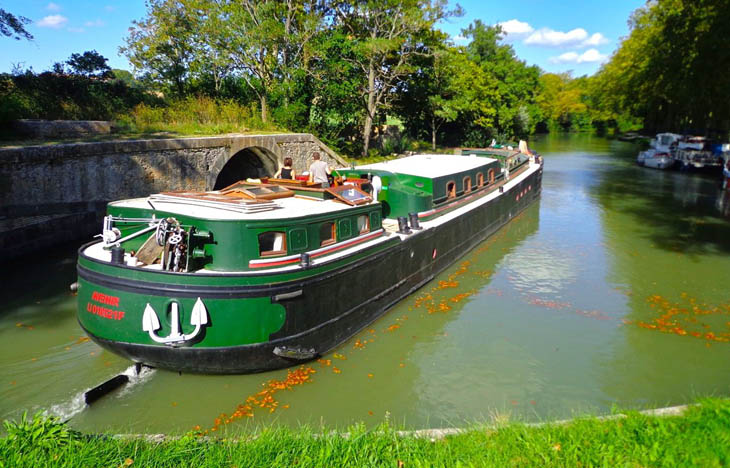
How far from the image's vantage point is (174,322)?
7098 millimetres

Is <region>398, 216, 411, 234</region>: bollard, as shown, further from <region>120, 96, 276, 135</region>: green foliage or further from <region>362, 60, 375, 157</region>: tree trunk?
<region>362, 60, 375, 157</region>: tree trunk

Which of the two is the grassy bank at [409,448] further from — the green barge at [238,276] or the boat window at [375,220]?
the boat window at [375,220]

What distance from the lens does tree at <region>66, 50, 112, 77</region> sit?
2352 cm

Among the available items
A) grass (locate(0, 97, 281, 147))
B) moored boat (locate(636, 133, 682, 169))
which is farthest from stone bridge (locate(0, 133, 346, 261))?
moored boat (locate(636, 133, 682, 169))

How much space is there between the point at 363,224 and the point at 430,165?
5758mm

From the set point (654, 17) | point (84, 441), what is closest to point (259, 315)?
point (84, 441)

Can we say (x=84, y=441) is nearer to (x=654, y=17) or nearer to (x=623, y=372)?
(x=623, y=372)

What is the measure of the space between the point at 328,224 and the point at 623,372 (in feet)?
18.1

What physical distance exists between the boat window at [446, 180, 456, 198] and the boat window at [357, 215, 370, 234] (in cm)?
464

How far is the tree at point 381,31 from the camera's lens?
2322 centimetres

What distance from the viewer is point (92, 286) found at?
738 centimetres

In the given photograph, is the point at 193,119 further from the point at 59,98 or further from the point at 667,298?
the point at 667,298

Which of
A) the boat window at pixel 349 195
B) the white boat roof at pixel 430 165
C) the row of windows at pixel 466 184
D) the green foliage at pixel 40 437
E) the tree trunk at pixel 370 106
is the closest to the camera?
the green foliage at pixel 40 437

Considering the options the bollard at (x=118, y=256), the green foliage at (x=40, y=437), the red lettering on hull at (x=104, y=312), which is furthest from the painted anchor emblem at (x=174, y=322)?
the green foliage at (x=40, y=437)
